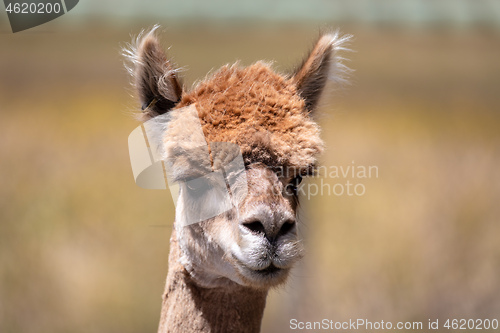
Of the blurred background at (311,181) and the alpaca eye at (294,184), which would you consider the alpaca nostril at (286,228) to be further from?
the blurred background at (311,181)

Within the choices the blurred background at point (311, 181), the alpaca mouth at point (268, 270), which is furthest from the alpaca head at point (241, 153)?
the blurred background at point (311, 181)

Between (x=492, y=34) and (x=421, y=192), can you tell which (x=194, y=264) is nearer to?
(x=421, y=192)

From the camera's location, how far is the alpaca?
1863mm

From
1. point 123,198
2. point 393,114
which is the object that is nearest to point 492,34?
point 393,114

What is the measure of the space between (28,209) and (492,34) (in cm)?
523

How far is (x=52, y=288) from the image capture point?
4203 millimetres

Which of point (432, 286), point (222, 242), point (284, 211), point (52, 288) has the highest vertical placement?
point (284, 211)

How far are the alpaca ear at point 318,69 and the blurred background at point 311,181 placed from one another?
1.48 meters

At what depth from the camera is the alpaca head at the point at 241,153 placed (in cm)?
185

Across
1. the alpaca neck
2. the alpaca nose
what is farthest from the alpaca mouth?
the alpaca neck

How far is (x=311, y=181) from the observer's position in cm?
383

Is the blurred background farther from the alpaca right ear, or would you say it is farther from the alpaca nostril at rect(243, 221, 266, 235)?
the alpaca nostril at rect(243, 221, 266, 235)

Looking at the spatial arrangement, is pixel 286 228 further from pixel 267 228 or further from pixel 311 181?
pixel 311 181

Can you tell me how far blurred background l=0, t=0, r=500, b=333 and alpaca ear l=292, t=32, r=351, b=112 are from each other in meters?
1.48
